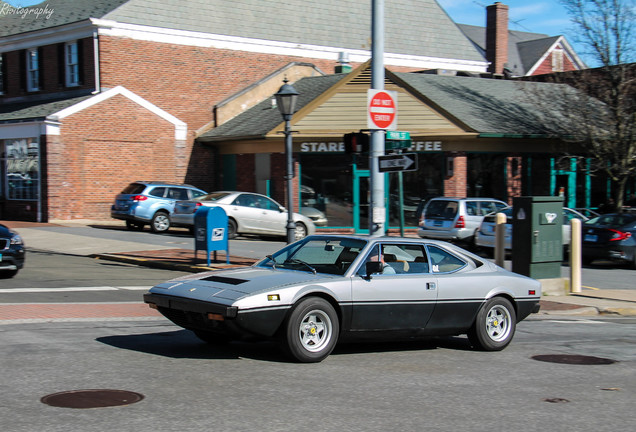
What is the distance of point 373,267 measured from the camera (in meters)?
8.27

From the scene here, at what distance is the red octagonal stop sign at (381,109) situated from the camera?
14391 millimetres

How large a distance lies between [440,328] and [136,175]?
23739 millimetres

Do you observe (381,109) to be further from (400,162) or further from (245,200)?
(245,200)

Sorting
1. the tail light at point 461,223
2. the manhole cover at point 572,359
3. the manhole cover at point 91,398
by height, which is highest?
the tail light at point 461,223

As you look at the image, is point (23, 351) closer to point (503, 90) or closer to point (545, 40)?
point (503, 90)

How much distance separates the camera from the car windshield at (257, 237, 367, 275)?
28.0 ft

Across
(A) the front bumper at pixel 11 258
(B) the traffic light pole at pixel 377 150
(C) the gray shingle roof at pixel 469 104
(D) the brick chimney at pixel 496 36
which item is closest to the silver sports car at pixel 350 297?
(B) the traffic light pole at pixel 377 150

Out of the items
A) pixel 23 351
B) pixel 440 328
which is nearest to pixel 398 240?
pixel 440 328

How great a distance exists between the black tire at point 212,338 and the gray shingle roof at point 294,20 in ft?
81.1

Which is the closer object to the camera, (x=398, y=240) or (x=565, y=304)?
(x=398, y=240)

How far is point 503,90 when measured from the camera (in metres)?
34.1

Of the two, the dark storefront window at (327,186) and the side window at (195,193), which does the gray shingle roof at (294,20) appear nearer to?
the side window at (195,193)

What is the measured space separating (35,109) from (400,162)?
21.3 meters

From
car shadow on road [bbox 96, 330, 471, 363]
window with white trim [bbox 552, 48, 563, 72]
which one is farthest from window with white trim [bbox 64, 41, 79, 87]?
window with white trim [bbox 552, 48, 563, 72]
